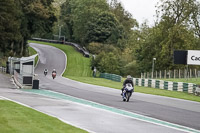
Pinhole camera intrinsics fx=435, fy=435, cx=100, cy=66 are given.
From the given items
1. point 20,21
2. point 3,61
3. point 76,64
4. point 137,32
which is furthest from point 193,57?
point 137,32

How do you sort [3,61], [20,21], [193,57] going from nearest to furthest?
[193,57] < [20,21] < [3,61]

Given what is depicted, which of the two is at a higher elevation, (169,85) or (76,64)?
(76,64)

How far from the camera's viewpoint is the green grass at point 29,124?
1169 centimetres

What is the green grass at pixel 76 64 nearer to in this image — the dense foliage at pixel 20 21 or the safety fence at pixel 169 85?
the dense foliage at pixel 20 21

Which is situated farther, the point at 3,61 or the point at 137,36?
the point at 137,36

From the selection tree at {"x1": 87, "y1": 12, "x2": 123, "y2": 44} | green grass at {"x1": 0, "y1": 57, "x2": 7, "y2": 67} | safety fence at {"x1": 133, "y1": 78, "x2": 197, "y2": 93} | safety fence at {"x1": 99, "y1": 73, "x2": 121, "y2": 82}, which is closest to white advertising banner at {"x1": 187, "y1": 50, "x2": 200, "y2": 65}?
safety fence at {"x1": 133, "y1": 78, "x2": 197, "y2": 93}

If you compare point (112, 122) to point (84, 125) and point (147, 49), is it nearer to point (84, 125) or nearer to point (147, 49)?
point (84, 125)

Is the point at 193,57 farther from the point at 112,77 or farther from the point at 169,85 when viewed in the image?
the point at 112,77

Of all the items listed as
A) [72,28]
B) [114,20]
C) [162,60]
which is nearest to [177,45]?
[162,60]

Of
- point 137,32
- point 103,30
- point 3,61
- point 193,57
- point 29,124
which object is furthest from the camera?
point 103,30

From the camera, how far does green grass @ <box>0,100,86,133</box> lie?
1169 cm

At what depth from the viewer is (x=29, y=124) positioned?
12.9 metres

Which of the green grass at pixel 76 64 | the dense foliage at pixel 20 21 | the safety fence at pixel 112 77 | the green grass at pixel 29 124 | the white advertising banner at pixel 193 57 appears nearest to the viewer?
the green grass at pixel 29 124

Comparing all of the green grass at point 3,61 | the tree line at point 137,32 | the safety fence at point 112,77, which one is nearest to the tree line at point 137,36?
the tree line at point 137,32
